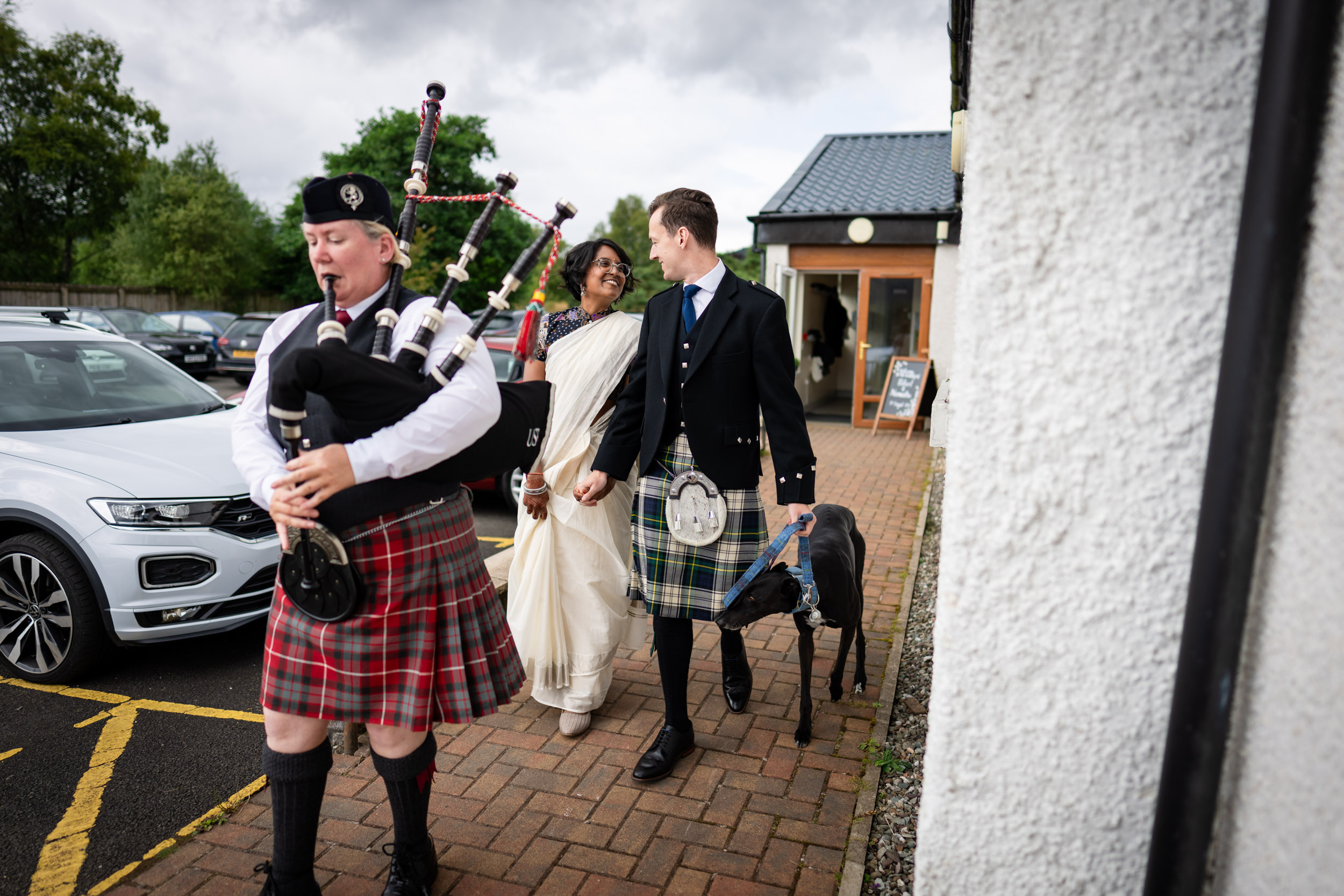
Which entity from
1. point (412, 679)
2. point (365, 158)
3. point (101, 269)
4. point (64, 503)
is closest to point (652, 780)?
point (412, 679)

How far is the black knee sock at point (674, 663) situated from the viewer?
310 cm

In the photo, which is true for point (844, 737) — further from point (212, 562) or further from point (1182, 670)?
point (212, 562)

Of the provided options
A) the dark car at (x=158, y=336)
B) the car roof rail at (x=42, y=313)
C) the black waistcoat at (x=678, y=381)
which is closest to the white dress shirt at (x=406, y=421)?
the black waistcoat at (x=678, y=381)

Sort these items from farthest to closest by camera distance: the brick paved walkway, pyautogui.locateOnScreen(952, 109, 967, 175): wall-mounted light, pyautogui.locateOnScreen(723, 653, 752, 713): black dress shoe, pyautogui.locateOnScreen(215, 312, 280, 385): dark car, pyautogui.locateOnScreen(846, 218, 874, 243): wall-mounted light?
1. pyautogui.locateOnScreen(215, 312, 280, 385): dark car
2. pyautogui.locateOnScreen(846, 218, 874, 243): wall-mounted light
3. pyautogui.locateOnScreen(952, 109, 967, 175): wall-mounted light
4. pyautogui.locateOnScreen(723, 653, 752, 713): black dress shoe
5. the brick paved walkway

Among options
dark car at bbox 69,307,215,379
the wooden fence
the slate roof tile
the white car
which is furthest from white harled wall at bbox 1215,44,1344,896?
the wooden fence

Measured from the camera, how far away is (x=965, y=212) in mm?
1343

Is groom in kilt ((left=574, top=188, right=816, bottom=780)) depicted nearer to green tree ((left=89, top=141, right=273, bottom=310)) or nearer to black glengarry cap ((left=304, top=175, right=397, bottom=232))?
black glengarry cap ((left=304, top=175, right=397, bottom=232))

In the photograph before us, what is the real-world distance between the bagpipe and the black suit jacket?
805 mm

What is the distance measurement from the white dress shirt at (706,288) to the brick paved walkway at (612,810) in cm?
169

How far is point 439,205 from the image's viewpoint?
33.4 meters

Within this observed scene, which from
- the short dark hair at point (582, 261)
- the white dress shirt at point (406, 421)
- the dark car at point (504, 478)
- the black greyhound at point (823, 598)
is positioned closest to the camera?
the white dress shirt at point (406, 421)

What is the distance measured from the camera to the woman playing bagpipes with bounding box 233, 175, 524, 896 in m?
1.94

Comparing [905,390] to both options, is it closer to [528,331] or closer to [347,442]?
[528,331]

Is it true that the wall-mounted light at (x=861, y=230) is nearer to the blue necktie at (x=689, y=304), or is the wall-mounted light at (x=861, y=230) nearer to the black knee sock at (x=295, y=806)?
the blue necktie at (x=689, y=304)
